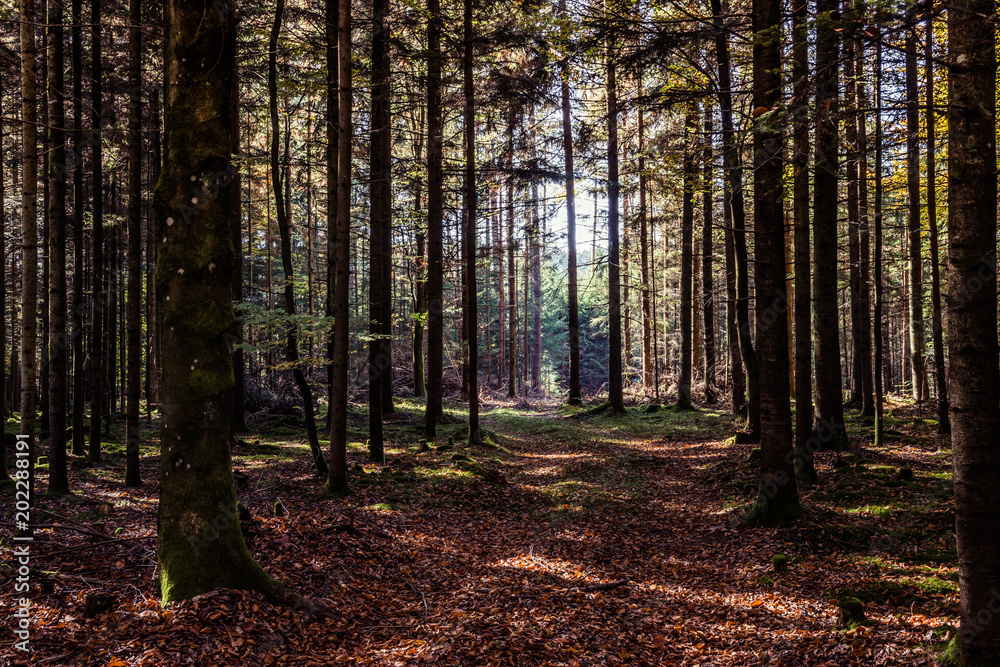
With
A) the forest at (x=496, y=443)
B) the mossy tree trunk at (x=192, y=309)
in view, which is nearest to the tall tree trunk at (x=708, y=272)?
the forest at (x=496, y=443)

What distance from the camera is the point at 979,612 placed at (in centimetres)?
356

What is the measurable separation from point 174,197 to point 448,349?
2488 centimetres

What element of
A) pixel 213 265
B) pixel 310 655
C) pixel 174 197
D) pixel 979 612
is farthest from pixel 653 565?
pixel 174 197

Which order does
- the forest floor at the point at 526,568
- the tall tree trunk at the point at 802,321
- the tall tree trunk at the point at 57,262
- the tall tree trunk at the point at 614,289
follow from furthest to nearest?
1. the tall tree trunk at the point at 614,289
2. the tall tree trunk at the point at 802,321
3. the tall tree trunk at the point at 57,262
4. the forest floor at the point at 526,568

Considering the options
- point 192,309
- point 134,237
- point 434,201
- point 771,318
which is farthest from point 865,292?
A: point 134,237

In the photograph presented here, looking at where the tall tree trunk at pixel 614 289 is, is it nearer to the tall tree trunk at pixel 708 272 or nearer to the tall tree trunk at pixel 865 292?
the tall tree trunk at pixel 708 272

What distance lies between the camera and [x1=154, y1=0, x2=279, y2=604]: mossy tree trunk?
4434 millimetres

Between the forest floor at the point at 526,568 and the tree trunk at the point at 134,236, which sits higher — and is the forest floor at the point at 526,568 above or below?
below

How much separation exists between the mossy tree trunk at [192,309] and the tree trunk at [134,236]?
16.0ft

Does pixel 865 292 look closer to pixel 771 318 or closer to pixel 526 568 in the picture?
pixel 771 318

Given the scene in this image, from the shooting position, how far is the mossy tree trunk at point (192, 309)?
4434 millimetres

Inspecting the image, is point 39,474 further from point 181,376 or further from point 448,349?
point 448,349

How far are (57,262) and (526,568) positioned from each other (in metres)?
7.94

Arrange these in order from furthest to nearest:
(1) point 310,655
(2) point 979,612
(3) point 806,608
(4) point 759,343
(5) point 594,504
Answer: (5) point 594,504 → (4) point 759,343 → (3) point 806,608 → (1) point 310,655 → (2) point 979,612
